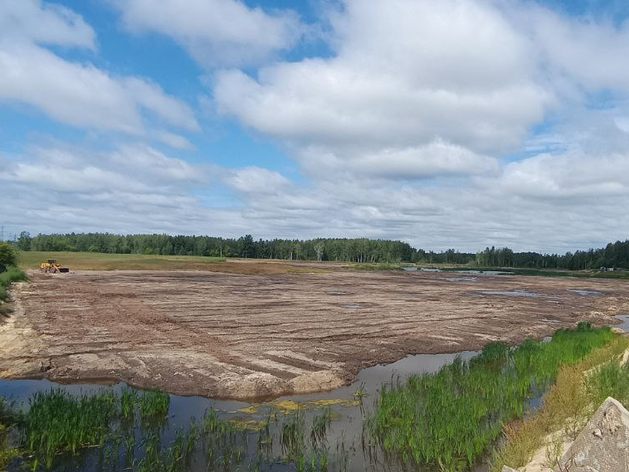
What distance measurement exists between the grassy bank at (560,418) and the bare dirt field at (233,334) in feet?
20.7

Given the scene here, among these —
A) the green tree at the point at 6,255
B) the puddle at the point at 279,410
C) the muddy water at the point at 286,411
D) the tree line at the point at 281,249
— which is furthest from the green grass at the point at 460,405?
the tree line at the point at 281,249

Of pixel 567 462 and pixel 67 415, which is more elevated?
pixel 567 462

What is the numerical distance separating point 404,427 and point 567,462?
3.94 meters

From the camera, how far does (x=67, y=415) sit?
9648 mm

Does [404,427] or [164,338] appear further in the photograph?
[164,338]

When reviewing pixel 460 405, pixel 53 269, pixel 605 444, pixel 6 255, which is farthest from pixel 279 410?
pixel 53 269

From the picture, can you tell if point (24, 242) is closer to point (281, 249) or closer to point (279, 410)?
point (281, 249)

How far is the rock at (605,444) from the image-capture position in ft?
20.9

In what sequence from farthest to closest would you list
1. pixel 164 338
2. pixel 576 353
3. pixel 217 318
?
pixel 217 318 → pixel 164 338 → pixel 576 353

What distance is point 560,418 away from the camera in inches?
413

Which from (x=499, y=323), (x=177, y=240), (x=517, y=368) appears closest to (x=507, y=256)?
(x=177, y=240)

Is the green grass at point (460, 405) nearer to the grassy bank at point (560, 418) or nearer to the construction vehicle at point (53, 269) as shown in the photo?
the grassy bank at point (560, 418)

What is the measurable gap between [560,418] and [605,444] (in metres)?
4.31

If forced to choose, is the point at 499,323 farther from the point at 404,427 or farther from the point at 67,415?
the point at 67,415
